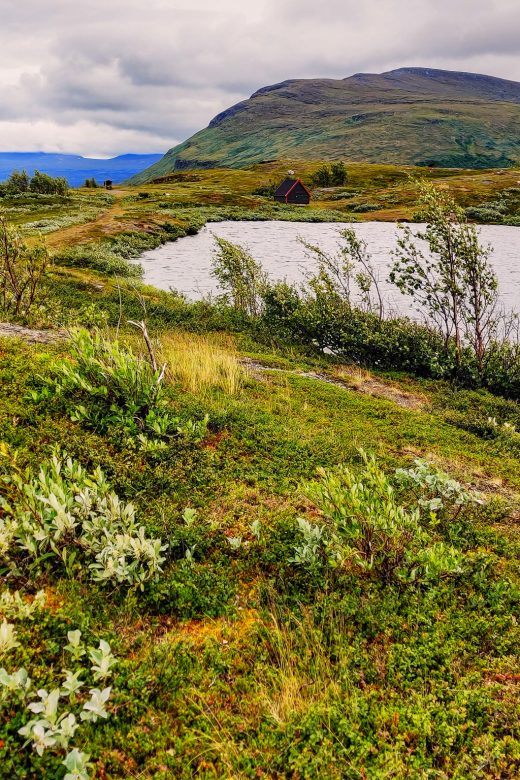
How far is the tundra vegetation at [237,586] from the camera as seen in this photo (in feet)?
11.1

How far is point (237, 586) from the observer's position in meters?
5.14

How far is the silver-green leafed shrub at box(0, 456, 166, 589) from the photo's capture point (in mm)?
4555

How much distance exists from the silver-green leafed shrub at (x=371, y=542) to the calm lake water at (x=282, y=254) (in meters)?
22.5

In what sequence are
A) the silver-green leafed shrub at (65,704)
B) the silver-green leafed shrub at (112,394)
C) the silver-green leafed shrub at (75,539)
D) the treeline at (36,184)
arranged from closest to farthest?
the silver-green leafed shrub at (65,704), the silver-green leafed shrub at (75,539), the silver-green leafed shrub at (112,394), the treeline at (36,184)

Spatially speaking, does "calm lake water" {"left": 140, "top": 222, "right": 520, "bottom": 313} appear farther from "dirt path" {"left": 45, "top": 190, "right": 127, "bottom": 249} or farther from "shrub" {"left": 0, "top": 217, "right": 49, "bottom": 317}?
"shrub" {"left": 0, "top": 217, "right": 49, "bottom": 317}

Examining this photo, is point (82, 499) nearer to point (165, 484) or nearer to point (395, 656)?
point (165, 484)

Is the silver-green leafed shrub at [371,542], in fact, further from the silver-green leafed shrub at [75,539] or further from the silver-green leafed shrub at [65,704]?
the silver-green leafed shrub at [65,704]

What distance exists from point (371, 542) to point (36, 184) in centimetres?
11155

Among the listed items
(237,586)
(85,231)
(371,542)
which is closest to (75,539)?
(237,586)

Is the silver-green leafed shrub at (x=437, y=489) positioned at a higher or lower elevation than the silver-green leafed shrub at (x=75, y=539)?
lower

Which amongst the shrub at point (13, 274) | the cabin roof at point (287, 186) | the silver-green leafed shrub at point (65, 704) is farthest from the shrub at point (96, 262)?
the cabin roof at point (287, 186)

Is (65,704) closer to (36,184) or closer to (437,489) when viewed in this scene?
(437,489)

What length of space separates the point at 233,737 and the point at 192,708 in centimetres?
39

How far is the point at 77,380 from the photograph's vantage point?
24.6ft
